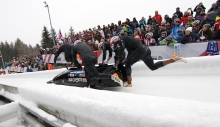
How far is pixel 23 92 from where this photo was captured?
2.14 meters

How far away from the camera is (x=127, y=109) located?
3.41 ft

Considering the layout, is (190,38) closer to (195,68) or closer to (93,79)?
(195,68)

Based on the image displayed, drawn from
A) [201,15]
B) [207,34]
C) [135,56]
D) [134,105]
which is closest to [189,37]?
[207,34]

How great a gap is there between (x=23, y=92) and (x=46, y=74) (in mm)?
4286

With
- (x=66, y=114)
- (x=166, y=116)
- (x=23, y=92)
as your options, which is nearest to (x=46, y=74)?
(x=23, y=92)

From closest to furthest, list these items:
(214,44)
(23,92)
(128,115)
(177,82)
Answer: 1. (128,115)
2. (23,92)
3. (177,82)
4. (214,44)

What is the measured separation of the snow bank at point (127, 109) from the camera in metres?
0.81

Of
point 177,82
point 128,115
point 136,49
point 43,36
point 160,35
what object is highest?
point 43,36

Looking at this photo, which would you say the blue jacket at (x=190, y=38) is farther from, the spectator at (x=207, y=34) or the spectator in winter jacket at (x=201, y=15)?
the spectator in winter jacket at (x=201, y=15)

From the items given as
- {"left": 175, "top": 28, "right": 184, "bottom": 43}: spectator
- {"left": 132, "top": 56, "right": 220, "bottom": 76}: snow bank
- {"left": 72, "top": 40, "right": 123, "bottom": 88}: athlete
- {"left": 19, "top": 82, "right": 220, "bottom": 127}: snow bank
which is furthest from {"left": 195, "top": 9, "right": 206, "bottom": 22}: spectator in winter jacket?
{"left": 19, "top": 82, "right": 220, "bottom": 127}: snow bank

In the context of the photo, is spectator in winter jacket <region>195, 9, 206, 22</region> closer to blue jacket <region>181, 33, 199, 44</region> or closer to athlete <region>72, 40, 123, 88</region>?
blue jacket <region>181, 33, 199, 44</region>

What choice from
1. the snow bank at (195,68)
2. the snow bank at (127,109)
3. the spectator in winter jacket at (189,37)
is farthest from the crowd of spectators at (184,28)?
the snow bank at (127,109)

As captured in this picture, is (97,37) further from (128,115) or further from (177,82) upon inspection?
(128,115)

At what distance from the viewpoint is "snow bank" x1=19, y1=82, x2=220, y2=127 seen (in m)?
0.81
